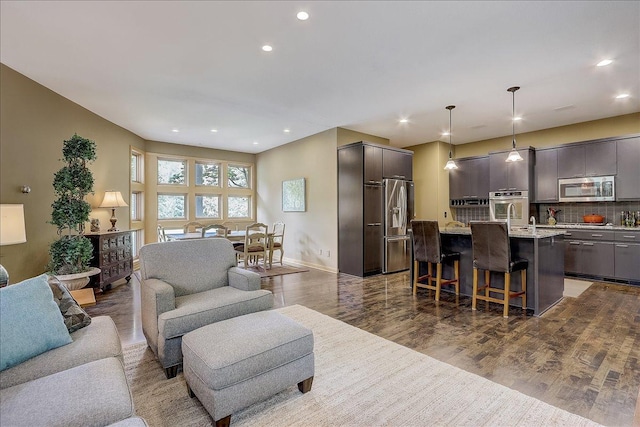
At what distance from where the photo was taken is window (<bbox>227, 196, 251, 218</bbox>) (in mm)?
8414

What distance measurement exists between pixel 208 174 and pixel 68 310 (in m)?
6.49

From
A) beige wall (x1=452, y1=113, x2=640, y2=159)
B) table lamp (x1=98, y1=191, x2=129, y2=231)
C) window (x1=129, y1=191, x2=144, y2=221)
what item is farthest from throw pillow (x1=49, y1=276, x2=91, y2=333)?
beige wall (x1=452, y1=113, x2=640, y2=159)

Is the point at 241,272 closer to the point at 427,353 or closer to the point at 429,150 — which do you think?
the point at 427,353

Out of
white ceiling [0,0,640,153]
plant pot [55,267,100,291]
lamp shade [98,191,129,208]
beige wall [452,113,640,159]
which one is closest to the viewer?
white ceiling [0,0,640,153]

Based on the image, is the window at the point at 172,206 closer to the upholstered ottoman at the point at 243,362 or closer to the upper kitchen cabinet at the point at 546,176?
the upholstered ottoman at the point at 243,362

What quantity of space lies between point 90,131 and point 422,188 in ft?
22.5

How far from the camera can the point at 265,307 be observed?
2672 mm

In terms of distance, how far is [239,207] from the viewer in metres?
8.59

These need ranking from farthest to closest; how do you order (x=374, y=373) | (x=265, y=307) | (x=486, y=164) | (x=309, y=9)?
(x=486, y=164)
(x=265, y=307)
(x=309, y=9)
(x=374, y=373)

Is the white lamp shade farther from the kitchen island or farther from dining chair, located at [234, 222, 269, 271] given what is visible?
the kitchen island

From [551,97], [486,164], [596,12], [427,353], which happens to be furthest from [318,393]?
[486,164]

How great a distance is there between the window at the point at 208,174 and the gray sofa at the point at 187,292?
5308 mm

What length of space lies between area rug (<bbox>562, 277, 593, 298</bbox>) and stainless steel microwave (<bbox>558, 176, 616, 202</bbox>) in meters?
1.44

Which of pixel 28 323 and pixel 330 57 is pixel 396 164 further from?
pixel 28 323
